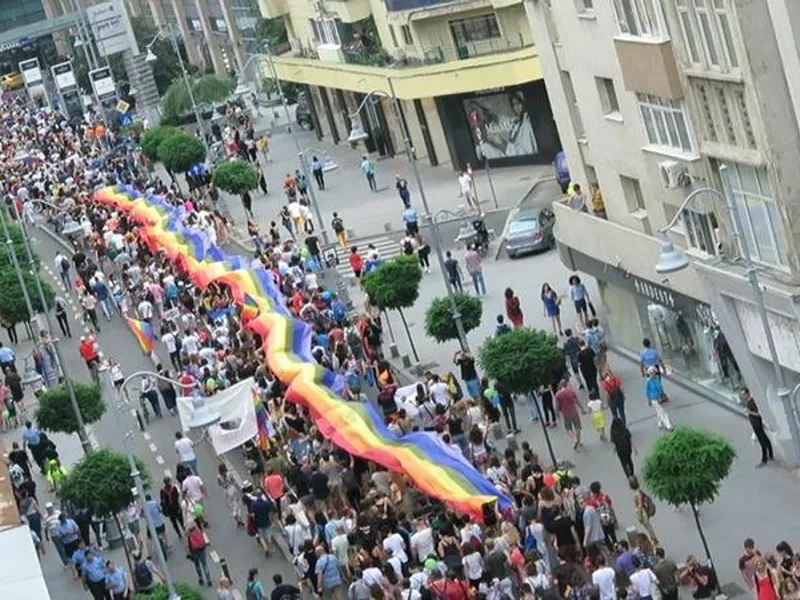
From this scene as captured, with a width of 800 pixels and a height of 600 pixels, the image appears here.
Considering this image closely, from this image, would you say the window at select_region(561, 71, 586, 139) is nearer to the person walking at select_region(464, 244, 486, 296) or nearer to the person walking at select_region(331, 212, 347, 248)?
the person walking at select_region(464, 244, 486, 296)

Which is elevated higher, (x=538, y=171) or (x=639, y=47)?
(x=639, y=47)

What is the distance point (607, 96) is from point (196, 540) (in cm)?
1363

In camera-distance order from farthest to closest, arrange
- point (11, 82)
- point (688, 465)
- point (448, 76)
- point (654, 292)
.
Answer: point (11, 82), point (448, 76), point (654, 292), point (688, 465)

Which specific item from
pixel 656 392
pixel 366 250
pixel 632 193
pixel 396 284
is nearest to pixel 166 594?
pixel 656 392

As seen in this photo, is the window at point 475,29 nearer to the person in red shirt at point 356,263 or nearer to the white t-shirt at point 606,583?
the person in red shirt at point 356,263

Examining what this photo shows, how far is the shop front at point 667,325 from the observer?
146ft

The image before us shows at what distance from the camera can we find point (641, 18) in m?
43.4

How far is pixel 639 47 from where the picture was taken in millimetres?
43625

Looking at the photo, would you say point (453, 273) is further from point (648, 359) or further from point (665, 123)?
point (665, 123)

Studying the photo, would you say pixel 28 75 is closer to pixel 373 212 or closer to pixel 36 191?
pixel 36 191

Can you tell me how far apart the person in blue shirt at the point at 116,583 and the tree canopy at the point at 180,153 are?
49.6m

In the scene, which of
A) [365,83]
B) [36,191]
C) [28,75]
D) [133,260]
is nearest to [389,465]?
[133,260]

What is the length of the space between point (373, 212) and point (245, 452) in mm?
30848

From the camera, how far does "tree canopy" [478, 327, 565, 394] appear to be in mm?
42688
